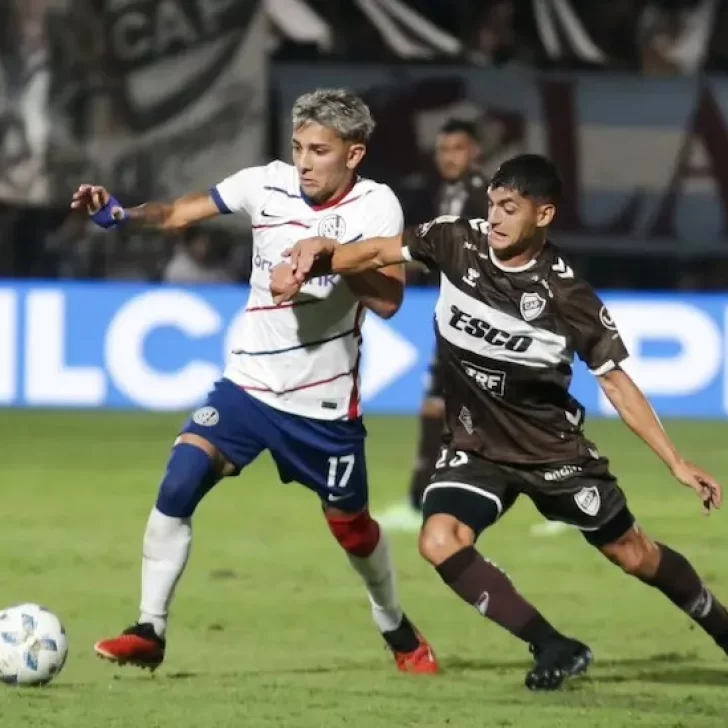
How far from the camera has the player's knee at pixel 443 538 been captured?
645 centimetres

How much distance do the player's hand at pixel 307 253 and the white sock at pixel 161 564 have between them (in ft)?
3.27

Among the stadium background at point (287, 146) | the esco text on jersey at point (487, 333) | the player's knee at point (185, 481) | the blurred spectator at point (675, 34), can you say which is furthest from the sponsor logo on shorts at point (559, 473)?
the blurred spectator at point (675, 34)

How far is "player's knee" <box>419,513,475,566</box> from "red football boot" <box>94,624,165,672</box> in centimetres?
94

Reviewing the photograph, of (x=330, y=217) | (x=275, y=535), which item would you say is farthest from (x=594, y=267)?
(x=330, y=217)

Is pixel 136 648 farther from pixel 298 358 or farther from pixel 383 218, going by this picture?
pixel 383 218

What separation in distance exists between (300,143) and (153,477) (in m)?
6.35

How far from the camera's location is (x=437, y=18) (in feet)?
59.2

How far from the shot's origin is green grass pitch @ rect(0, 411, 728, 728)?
620 centimetres

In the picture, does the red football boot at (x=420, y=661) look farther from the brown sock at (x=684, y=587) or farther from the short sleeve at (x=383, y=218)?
the short sleeve at (x=383, y=218)

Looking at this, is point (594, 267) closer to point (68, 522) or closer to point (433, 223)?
point (68, 522)

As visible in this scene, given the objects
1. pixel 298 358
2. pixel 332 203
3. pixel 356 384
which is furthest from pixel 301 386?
pixel 332 203

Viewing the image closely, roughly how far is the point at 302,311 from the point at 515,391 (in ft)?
2.68

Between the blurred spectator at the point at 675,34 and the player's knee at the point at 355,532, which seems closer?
the player's knee at the point at 355,532

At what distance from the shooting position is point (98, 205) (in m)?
6.74
